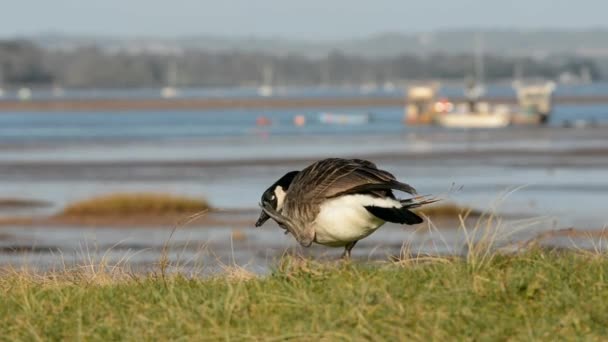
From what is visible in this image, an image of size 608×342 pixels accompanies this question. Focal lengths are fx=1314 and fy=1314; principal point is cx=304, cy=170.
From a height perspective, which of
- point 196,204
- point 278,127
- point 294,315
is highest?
point 294,315

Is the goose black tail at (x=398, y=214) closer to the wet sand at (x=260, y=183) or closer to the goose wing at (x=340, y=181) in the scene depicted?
the goose wing at (x=340, y=181)

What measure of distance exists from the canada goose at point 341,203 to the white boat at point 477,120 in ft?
246

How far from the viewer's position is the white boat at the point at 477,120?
83.9 meters

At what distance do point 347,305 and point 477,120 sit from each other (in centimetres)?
7809

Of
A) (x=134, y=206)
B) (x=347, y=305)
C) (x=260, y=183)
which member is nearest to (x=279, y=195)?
(x=347, y=305)

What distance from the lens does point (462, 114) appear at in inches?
3391

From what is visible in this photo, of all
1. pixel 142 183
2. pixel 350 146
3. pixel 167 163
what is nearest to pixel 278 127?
pixel 350 146

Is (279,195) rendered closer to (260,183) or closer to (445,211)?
(445,211)

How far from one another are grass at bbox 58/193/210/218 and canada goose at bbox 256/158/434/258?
67.3ft

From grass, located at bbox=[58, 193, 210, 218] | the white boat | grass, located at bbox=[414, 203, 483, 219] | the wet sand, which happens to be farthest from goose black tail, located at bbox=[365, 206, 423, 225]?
the white boat

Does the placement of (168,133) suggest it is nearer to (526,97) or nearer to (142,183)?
(526,97)

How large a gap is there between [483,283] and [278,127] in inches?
3235

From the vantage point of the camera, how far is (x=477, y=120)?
8438 centimetres

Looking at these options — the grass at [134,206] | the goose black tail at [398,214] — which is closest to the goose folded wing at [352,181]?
the goose black tail at [398,214]
